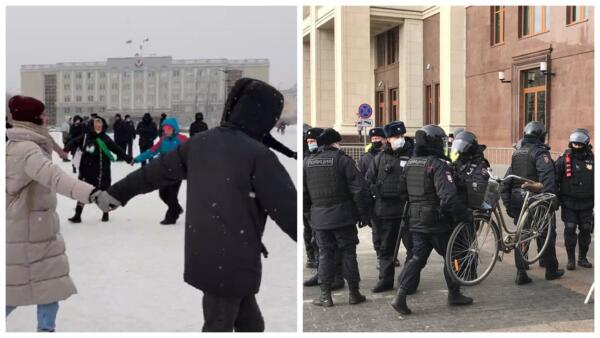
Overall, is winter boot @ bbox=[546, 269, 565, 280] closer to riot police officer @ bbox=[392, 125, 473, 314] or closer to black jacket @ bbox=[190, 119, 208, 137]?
riot police officer @ bbox=[392, 125, 473, 314]

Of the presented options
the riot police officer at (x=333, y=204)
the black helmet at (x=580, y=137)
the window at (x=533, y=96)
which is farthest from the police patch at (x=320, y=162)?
the window at (x=533, y=96)

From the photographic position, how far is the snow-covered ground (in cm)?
376

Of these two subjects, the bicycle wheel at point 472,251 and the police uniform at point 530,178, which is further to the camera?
the police uniform at point 530,178

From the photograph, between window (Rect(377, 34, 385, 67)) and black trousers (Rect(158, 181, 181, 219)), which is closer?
black trousers (Rect(158, 181, 181, 219))

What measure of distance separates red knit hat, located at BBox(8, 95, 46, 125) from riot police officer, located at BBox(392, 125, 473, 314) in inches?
93.9

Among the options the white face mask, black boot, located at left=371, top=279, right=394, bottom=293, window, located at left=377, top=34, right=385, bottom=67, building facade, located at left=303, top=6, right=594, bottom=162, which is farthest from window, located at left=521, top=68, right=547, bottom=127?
black boot, located at left=371, top=279, right=394, bottom=293

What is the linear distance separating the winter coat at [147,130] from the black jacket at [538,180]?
684cm

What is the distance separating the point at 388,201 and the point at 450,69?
2.08 m

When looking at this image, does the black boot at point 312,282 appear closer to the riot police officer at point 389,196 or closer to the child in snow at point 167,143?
the riot police officer at point 389,196

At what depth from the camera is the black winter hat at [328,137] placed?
14.7ft

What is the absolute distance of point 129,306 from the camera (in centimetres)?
398

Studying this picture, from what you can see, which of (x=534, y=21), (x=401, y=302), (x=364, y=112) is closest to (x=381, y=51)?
(x=364, y=112)

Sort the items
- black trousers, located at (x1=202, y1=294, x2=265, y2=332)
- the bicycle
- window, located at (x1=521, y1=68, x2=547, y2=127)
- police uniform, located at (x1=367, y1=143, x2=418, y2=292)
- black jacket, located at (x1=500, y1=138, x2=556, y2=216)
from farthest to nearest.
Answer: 1. window, located at (x1=521, y1=68, x2=547, y2=127)
2. black jacket, located at (x1=500, y1=138, x2=556, y2=216)
3. police uniform, located at (x1=367, y1=143, x2=418, y2=292)
4. the bicycle
5. black trousers, located at (x1=202, y1=294, x2=265, y2=332)
